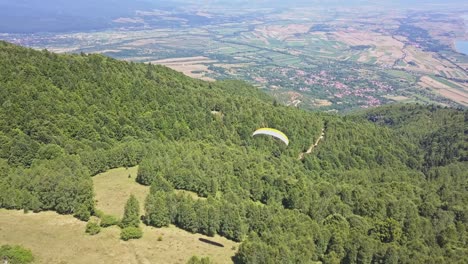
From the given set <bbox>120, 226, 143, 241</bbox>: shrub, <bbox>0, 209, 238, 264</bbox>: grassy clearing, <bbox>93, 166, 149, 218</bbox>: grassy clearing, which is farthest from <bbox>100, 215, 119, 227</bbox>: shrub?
<bbox>93, 166, 149, 218</bbox>: grassy clearing

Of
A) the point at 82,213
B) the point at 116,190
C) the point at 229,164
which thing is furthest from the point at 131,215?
the point at 229,164

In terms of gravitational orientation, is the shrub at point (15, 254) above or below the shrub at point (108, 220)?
→ above

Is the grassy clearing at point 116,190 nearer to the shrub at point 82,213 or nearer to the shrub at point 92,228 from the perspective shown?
the shrub at point 82,213

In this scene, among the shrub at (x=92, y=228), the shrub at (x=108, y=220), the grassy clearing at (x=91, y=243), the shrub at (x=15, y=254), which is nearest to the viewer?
the shrub at (x=15, y=254)

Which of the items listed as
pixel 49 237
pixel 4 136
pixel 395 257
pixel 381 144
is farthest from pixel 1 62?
pixel 381 144

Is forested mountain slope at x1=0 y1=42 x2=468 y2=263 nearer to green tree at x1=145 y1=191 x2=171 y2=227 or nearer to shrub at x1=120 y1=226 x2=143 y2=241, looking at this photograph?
green tree at x1=145 y1=191 x2=171 y2=227

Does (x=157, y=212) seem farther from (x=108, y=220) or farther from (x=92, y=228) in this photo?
(x=92, y=228)

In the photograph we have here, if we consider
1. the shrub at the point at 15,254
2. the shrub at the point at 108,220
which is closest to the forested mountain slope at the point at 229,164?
the shrub at the point at 108,220
